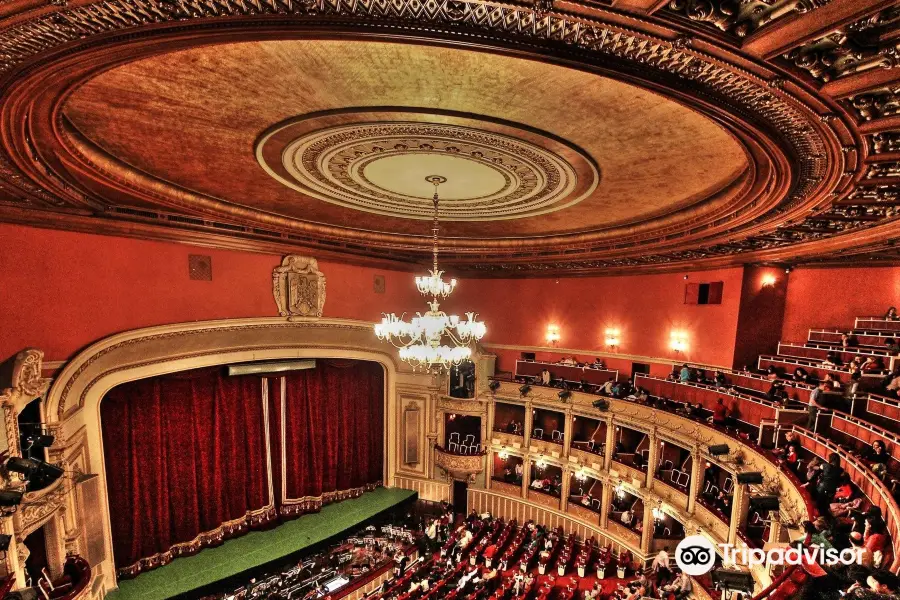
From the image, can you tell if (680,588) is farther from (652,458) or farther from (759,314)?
(759,314)

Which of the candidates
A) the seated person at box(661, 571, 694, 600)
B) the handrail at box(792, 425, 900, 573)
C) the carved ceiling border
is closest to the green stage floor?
the seated person at box(661, 571, 694, 600)

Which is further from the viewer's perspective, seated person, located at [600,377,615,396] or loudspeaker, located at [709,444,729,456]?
seated person, located at [600,377,615,396]

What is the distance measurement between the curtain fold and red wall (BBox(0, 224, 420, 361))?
240 centimetres

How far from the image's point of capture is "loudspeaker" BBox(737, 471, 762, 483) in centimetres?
767

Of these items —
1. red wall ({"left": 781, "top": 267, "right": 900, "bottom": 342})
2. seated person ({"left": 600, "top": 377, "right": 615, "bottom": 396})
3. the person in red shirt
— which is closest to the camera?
the person in red shirt

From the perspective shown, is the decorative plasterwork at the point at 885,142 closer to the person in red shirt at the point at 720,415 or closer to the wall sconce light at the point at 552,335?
the person in red shirt at the point at 720,415

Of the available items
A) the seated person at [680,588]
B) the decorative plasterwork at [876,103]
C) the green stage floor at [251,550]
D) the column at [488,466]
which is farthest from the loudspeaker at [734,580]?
the green stage floor at [251,550]

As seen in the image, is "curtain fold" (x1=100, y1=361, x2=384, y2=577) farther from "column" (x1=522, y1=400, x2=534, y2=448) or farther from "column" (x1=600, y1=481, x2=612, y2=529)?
"column" (x1=600, y1=481, x2=612, y2=529)

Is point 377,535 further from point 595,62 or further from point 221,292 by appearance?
point 595,62

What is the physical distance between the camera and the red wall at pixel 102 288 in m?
6.74

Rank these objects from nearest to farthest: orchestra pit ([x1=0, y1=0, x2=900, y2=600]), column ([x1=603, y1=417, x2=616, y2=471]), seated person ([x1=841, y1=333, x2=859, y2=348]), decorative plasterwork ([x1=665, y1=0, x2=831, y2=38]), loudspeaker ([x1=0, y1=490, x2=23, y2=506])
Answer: decorative plasterwork ([x1=665, y1=0, x2=831, y2=38]), orchestra pit ([x1=0, y1=0, x2=900, y2=600]), loudspeaker ([x1=0, y1=490, x2=23, y2=506]), seated person ([x1=841, y1=333, x2=859, y2=348]), column ([x1=603, y1=417, x2=616, y2=471])

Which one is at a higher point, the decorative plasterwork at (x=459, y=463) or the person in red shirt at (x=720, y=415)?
the person in red shirt at (x=720, y=415)

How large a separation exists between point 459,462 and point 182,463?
7799mm

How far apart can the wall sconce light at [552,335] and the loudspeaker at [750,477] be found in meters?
7.21
